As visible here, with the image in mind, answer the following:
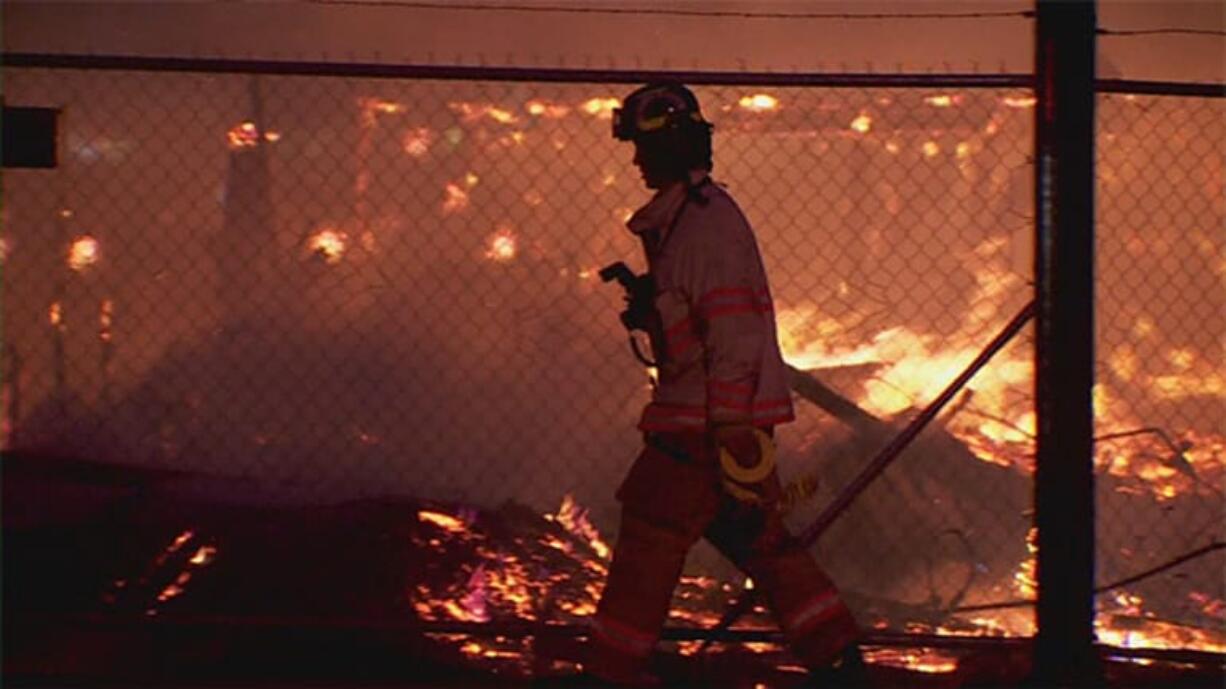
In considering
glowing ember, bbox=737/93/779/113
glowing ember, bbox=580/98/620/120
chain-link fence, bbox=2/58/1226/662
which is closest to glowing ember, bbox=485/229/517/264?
chain-link fence, bbox=2/58/1226/662

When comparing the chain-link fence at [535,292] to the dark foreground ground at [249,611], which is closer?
the dark foreground ground at [249,611]

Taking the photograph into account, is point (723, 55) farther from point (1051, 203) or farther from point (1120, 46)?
point (1051, 203)

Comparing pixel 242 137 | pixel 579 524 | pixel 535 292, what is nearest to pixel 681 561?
pixel 579 524

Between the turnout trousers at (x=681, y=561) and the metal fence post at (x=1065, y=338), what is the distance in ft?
2.60

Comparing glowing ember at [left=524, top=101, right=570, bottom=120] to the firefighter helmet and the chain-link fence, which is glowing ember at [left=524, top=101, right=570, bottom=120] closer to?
the chain-link fence

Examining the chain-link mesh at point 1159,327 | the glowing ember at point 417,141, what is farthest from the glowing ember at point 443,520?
the chain-link mesh at point 1159,327

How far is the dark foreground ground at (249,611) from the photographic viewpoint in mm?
4754

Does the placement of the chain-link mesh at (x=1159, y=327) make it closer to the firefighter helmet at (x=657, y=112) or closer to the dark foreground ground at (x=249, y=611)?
the dark foreground ground at (x=249, y=611)

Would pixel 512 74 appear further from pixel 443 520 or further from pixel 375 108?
pixel 375 108

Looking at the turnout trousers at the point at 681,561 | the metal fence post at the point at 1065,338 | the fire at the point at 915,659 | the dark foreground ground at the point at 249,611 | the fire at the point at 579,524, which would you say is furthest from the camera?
the fire at the point at 579,524

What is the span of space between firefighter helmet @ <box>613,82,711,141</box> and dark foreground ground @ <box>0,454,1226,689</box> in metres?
1.74

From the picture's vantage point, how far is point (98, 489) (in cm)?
657

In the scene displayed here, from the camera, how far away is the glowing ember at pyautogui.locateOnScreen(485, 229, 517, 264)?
747 cm

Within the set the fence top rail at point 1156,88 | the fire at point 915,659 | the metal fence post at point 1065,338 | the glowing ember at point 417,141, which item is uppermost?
the glowing ember at point 417,141
